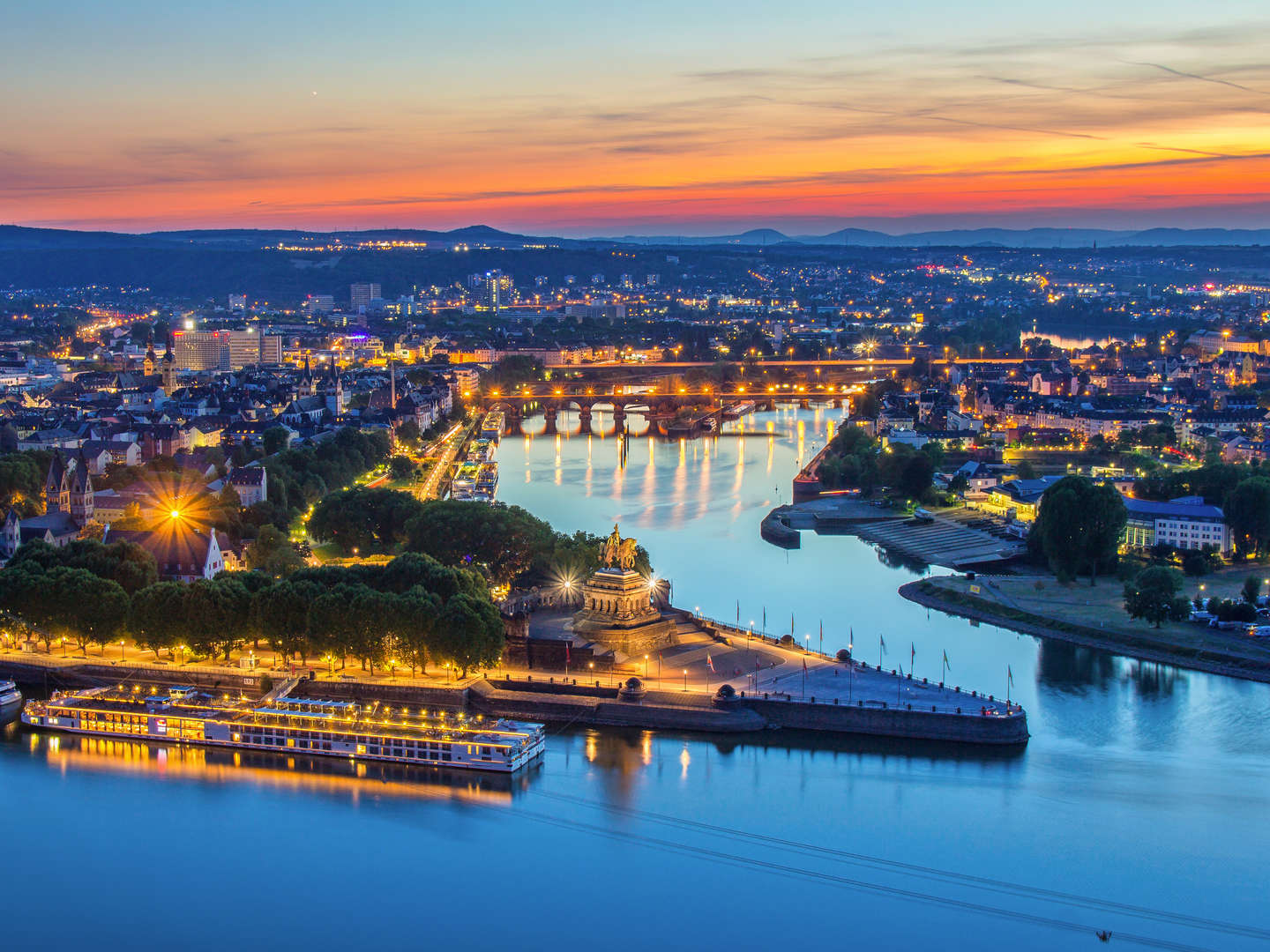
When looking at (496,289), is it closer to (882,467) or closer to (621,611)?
(882,467)

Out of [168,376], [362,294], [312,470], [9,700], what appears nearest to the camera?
[9,700]

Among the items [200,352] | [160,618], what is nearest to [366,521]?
[160,618]

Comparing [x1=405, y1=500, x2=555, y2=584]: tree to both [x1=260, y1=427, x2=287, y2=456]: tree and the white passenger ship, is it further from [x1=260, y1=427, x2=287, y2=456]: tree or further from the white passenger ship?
[x1=260, y1=427, x2=287, y2=456]: tree

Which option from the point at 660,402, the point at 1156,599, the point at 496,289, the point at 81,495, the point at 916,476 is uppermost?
the point at 496,289

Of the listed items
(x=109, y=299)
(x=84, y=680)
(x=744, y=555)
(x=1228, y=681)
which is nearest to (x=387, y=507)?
(x=744, y=555)

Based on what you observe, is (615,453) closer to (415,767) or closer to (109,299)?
(415,767)

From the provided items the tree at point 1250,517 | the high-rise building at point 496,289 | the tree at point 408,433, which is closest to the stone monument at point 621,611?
the tree at point 1250,517

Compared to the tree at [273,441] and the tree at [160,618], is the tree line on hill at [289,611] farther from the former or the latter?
the tree at [273,441]
